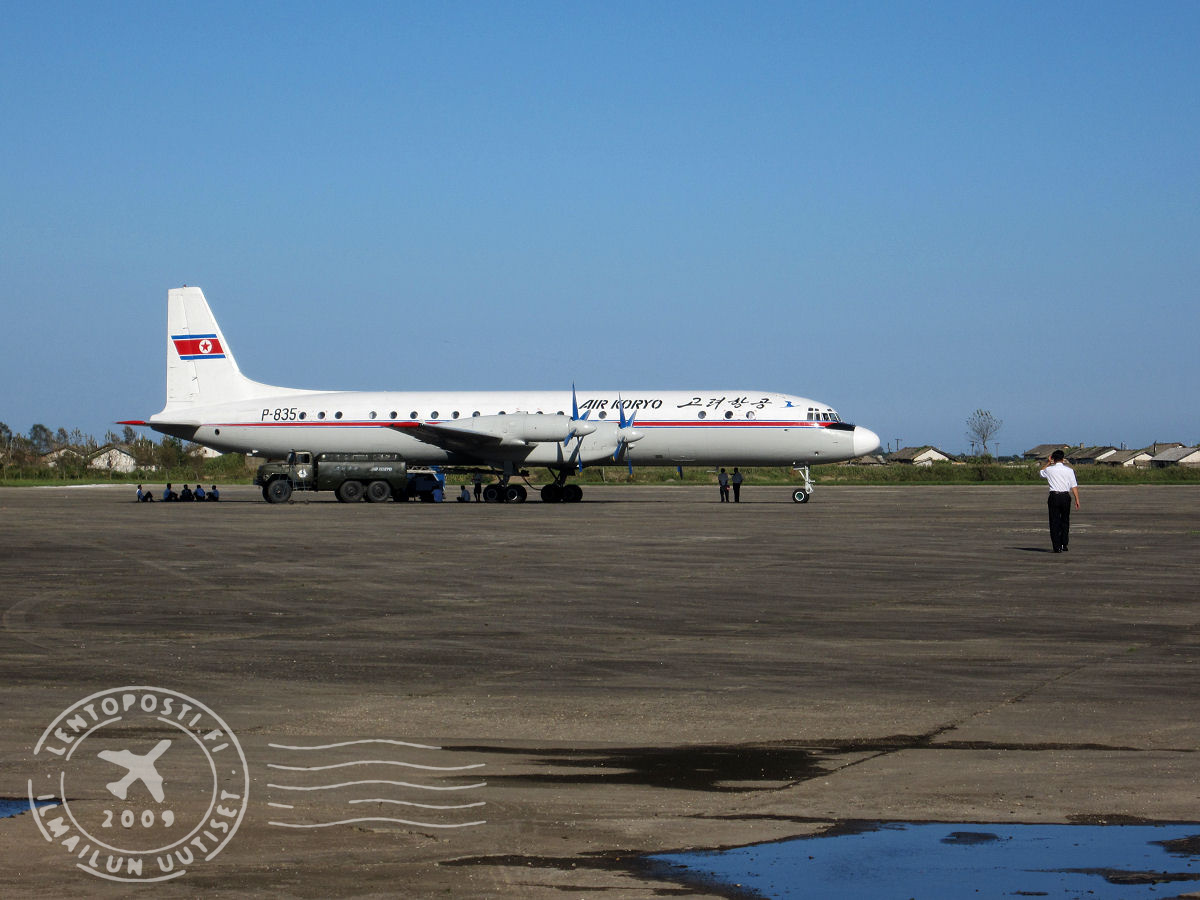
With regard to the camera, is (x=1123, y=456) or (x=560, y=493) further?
(x=1123, y=456)

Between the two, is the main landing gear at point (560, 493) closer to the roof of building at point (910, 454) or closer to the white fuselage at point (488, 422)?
the white fuselage at point (488, 422)

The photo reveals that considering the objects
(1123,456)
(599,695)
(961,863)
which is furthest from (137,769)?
(1123,456)

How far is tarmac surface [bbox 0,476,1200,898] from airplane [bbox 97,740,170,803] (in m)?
0.11

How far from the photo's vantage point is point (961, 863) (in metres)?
5.60

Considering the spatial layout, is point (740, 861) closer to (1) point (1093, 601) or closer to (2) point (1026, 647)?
(2) point (1026, 647)

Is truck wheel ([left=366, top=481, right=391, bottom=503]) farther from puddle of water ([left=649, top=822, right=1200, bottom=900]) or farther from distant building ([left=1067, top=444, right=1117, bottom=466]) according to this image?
distant building ([left=1067, top=444, right=1117, bottom=466])

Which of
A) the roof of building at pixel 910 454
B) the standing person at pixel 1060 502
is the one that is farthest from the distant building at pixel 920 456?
the standing person at pixel 1060 502

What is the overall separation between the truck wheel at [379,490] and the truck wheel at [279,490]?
316 cm

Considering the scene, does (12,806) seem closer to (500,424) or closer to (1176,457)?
(500,424)

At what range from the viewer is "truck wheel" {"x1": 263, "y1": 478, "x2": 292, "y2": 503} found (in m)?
46.4

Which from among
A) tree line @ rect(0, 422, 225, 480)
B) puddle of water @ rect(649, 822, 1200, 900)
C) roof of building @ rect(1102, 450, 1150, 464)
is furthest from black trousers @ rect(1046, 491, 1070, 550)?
roof of building @ rect(1102, 450, 1150, 464)
